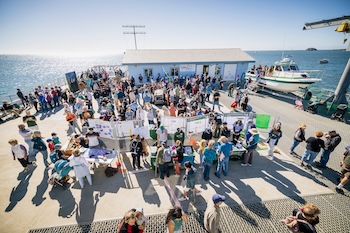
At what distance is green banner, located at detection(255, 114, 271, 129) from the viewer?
32.4 feet

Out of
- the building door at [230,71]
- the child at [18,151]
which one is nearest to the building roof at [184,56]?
the building door at [230,71]

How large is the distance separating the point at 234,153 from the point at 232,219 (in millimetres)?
2896

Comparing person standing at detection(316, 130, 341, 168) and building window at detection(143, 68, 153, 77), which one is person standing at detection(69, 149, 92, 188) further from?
building window at detection(143, 68, 153, 77)

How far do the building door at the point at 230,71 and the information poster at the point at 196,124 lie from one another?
55.1ft

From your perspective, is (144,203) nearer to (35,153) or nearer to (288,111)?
(35,153)

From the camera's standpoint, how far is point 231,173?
689cm

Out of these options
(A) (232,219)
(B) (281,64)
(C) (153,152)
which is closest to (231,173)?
(A) (232,219)

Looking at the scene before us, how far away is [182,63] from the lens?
2192 cm

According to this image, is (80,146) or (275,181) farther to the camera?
(80,146)

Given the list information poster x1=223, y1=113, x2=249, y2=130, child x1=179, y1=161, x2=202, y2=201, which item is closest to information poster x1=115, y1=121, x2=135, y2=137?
child x1=179, y1=161, x2=202, y2=201

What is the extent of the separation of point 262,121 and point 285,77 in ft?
35.4

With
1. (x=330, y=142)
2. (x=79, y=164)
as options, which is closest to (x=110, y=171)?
(x=79, y=164)

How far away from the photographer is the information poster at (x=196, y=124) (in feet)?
29.1

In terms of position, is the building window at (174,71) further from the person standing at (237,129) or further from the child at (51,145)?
the child at (51,145)
